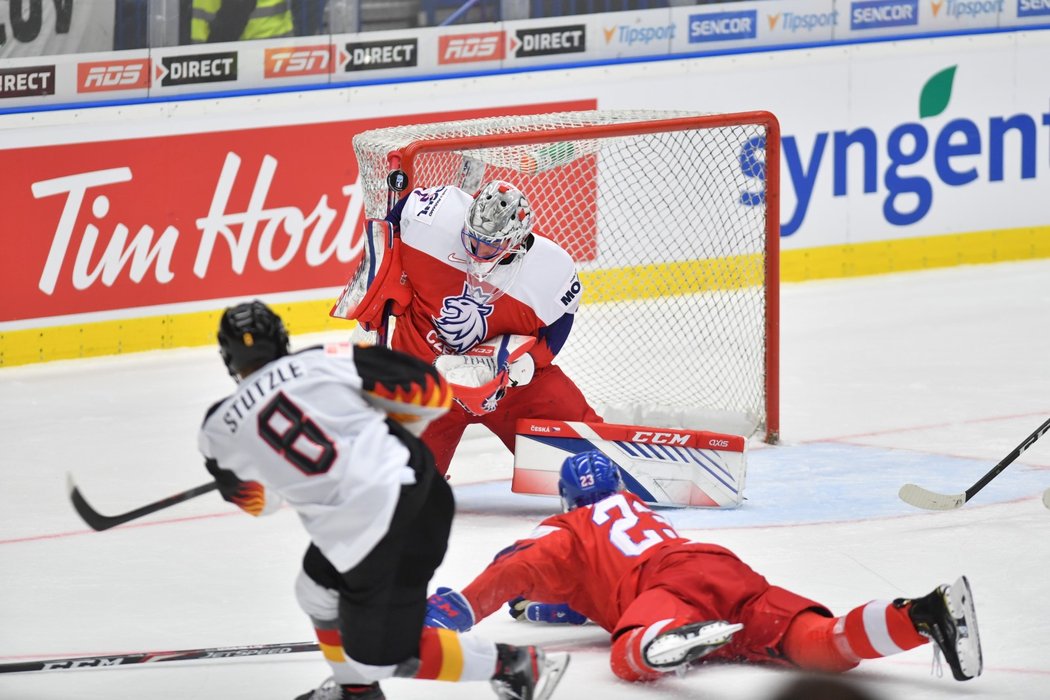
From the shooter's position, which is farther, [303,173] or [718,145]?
[303,173]

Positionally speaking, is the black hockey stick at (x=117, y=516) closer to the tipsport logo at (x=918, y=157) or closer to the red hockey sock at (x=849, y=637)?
the red hockey sock at (x=849, y=637)

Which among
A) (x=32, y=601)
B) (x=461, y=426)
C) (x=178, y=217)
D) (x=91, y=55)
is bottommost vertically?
(x=32, y=601)

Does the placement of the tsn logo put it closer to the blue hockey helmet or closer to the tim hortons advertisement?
the blue hockey helmet

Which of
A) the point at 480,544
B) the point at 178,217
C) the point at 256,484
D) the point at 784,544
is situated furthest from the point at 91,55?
the point at 256,484

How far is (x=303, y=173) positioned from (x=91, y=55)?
3.36 ft

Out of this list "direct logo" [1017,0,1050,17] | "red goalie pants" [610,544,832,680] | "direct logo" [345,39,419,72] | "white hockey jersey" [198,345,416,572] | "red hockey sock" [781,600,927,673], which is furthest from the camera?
"direct logo" [1017,0,1050,17]

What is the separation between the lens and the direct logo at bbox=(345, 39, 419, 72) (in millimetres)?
7844

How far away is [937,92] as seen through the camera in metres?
8.91

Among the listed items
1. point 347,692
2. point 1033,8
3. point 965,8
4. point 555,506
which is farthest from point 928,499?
point 1033,8

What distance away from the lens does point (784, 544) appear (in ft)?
16.0

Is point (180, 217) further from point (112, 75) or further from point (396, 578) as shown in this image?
point (396, 578)

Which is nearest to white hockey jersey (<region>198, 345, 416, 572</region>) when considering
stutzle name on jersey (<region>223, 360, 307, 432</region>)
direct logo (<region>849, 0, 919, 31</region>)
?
stutzle name on jersey (<region>223, 360, 307, 432</region>)

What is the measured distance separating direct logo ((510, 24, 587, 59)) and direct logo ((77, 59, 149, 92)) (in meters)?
1.75

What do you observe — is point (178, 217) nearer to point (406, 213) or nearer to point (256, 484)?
point (406, 213)
